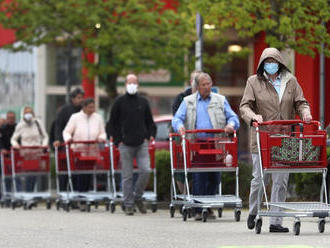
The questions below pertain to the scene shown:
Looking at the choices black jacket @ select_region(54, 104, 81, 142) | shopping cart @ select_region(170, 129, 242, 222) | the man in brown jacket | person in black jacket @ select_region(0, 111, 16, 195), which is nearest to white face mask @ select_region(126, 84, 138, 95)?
shopping cart @ select_region(170, 129, 242, 222)

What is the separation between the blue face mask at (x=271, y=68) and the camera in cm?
1242

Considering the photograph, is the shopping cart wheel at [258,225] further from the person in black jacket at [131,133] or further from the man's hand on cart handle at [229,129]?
the person in black jacket at [131,133]

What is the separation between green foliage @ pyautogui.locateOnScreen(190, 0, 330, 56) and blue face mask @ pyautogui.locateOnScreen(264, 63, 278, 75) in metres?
7.71

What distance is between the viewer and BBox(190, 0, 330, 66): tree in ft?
66.6

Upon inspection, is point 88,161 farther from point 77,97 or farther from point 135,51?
point 135,51

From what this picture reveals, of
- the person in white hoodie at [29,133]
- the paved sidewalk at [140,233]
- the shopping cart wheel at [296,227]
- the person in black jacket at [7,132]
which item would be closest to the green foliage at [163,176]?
the person in white hoodie at [29,133]

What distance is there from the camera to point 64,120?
2020cm

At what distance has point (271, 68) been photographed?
490 inches

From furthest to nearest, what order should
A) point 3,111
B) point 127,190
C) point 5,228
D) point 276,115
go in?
point 3,111
point 127,190
point 5,228
point 276,115

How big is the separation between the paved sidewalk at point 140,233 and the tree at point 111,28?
13.8 m

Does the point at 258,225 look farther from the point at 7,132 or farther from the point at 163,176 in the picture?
the point at 7,132

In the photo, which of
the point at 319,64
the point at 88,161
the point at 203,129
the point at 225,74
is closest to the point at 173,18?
the point at 319,64

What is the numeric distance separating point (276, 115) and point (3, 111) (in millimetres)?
34235

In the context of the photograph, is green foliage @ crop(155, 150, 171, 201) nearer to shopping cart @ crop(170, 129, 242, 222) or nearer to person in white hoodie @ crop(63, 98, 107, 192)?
person in white hoodie @ crop(63, 98, 107, 192)
